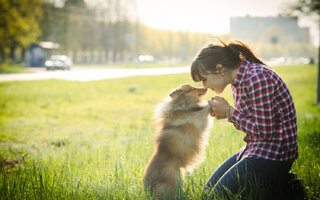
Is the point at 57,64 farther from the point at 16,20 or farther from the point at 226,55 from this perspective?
the point at 226,55

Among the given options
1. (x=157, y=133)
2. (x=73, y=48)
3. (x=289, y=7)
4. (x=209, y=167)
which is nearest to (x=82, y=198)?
(x=157, y=133)

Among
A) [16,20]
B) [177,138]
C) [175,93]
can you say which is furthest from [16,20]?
[177,138]

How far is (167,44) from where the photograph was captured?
2906 inches

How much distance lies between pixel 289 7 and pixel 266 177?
9.12 m

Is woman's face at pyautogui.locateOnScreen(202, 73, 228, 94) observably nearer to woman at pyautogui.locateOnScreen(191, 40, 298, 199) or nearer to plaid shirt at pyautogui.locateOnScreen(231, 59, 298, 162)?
woman at pyautogui.locateOnScreen(191, 40, 298, 199)

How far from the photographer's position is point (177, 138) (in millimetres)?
3002

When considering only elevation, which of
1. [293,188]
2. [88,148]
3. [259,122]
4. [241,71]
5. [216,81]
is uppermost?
[241,71]

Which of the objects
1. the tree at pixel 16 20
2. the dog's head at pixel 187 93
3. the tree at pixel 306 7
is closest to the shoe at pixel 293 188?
the dog's head at pixel 187 93

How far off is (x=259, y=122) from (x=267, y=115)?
9 cm

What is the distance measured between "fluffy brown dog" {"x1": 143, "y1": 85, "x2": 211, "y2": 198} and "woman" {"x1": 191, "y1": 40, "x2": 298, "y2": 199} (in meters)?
0.45

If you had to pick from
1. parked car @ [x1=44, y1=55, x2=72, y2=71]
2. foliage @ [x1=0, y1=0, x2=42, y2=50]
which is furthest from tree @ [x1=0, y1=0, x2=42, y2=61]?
parked car @ [x1=44, y1=55, x2=72, y2=71]

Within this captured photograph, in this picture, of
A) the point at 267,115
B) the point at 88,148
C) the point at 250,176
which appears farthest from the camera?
the point at 88,148

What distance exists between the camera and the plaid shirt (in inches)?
97.0

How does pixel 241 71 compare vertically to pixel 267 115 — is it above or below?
above
